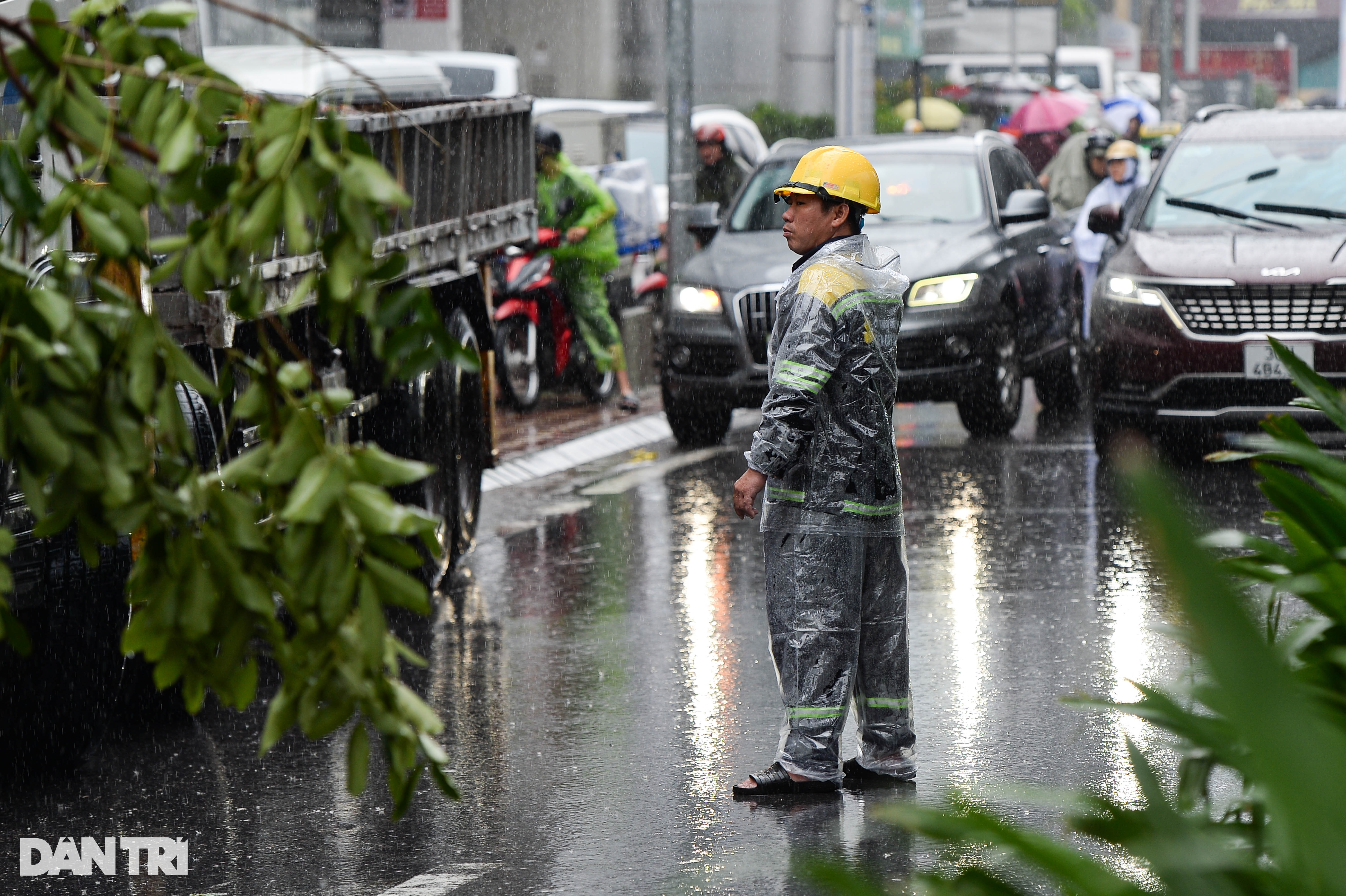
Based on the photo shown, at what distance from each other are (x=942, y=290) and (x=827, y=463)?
6.91 meters

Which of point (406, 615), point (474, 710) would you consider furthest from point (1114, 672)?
point (406, 615)

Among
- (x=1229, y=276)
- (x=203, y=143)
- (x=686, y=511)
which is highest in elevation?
(x=203, y=143)

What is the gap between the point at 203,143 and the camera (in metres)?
2.63

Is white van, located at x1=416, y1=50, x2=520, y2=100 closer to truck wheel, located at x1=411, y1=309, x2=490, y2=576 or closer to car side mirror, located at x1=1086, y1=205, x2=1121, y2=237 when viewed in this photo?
car side mirror, located at x1=1086, y1=205, x2=1121, y2=237

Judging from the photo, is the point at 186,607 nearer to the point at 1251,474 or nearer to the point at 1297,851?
the point at 1297,851

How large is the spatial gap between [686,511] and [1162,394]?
108 inches

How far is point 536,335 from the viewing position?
14.7 m

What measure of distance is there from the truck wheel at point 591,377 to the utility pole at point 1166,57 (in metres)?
24.9

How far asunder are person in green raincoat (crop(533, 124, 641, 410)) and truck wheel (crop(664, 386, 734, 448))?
51.9 inches

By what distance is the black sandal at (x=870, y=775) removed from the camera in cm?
578

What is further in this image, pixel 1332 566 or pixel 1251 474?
pixel 1251 474

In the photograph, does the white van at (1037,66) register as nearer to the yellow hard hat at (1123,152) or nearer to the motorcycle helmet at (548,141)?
the yellow hard hat at (1123,152)

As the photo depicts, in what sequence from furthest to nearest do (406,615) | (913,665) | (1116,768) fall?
(406,615), (913,665), (1116,768)

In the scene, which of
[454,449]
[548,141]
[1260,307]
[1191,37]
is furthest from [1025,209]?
[1191,37]
